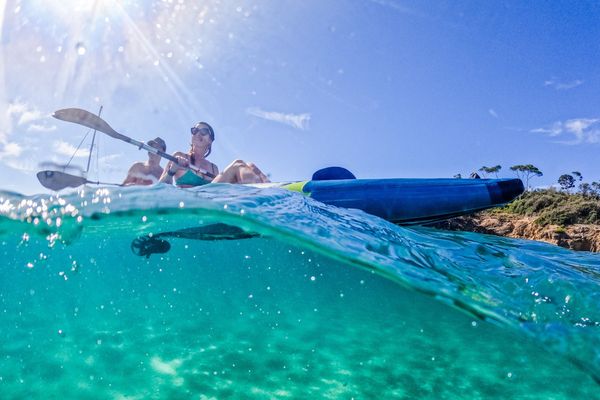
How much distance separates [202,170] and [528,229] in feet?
40.1

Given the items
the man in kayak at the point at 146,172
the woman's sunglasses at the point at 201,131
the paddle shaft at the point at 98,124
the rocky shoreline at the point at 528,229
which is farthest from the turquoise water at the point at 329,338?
the rocky shoreline at the point at 528,229

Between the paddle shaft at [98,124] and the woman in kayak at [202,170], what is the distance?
0.42 ft

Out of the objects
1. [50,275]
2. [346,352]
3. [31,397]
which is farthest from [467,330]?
[50,275]

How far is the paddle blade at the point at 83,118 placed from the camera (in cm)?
678

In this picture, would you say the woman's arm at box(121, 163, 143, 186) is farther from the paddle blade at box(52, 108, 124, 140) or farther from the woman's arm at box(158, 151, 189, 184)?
the woman's arm at box(158, 151, 189, 184)

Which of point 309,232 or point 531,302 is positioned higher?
point 309,232

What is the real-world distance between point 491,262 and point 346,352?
1.79 metres

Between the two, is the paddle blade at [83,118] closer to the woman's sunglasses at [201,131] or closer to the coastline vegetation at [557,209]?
the woman's sunglasses at [201,131]

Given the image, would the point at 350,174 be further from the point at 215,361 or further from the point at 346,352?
the point at 215,361

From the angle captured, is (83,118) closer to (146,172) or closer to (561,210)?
(146,172)

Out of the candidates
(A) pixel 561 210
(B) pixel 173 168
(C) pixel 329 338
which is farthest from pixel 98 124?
(A) pixel 561 210

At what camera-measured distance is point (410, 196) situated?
4555 mm

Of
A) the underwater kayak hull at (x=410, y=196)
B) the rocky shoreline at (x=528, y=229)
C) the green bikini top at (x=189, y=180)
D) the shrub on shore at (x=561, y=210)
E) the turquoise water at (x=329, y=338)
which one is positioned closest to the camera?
the turquoise water at (x=329, y=338)

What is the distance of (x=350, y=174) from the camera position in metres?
5.27
